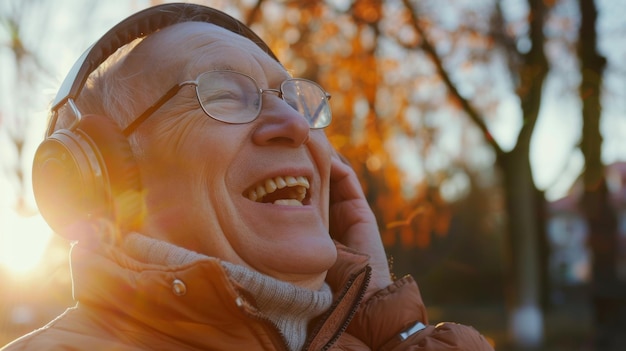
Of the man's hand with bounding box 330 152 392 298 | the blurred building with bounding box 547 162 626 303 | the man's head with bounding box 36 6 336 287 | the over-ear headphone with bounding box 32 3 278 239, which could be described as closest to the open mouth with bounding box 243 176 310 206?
the man's head with bounding box 36 6 336 287

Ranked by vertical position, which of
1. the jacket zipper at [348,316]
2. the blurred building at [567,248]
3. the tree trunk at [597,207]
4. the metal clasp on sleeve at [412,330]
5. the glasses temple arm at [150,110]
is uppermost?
the glasses temple arm at [150,110]

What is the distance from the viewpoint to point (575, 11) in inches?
390

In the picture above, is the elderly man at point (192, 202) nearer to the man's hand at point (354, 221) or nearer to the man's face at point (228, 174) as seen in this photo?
the man's face at point (228, 174)

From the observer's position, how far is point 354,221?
2477mm

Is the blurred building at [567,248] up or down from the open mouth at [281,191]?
down

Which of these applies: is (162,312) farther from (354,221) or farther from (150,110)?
(354,221)

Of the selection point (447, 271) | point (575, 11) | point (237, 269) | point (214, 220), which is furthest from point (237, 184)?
point (447, 271)

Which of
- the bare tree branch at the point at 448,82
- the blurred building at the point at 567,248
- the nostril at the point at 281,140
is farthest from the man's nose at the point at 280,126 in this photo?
the blurred building at the point at 567,248

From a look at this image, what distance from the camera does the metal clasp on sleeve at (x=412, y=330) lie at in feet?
7.10

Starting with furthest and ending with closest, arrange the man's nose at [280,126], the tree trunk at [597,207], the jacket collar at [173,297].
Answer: the tree trunk at [597,207] → the man's nose at [280,126] → the jacket collar at [173,297]

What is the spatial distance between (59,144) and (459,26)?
32.1 ft

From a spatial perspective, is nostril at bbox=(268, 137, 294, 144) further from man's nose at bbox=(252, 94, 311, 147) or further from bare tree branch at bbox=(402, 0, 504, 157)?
bare tree branch at bbox=(402, 0, 504, 157)

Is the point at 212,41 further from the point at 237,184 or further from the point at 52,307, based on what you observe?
the point at 52,307

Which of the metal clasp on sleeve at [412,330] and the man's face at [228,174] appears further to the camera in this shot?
the metal clasp on sleeve at [412,330]
